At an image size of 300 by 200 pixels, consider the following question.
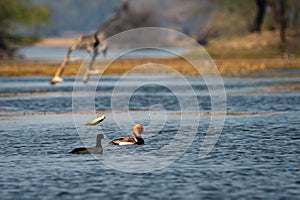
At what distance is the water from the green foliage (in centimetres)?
6962

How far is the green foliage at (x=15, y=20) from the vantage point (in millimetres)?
117550

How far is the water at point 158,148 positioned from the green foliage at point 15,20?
228 feet

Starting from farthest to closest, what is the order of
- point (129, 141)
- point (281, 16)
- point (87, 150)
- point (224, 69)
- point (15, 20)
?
point (15, 20) < point (281, 16) < point (224, 69) < point (129, 141) < point (87, 150)

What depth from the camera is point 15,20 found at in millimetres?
135250

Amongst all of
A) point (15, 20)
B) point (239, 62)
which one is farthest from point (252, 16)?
point (15, 20)

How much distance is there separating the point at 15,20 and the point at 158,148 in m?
110

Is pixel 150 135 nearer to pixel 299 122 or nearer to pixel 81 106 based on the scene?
pixel 299 122

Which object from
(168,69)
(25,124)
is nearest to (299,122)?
(25,124)

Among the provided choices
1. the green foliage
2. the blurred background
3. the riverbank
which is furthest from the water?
the green foliage

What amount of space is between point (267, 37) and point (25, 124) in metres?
71.5

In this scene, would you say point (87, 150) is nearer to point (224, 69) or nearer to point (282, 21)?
point (224, 69)

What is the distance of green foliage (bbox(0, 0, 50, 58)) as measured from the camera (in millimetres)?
117550

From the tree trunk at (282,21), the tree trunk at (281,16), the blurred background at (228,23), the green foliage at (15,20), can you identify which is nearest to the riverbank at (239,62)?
the blurred background at (228,23)

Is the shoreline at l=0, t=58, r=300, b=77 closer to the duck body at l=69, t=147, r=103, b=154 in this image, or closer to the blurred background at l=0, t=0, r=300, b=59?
the blurred background at l=0, t=0, r=300, b=59
